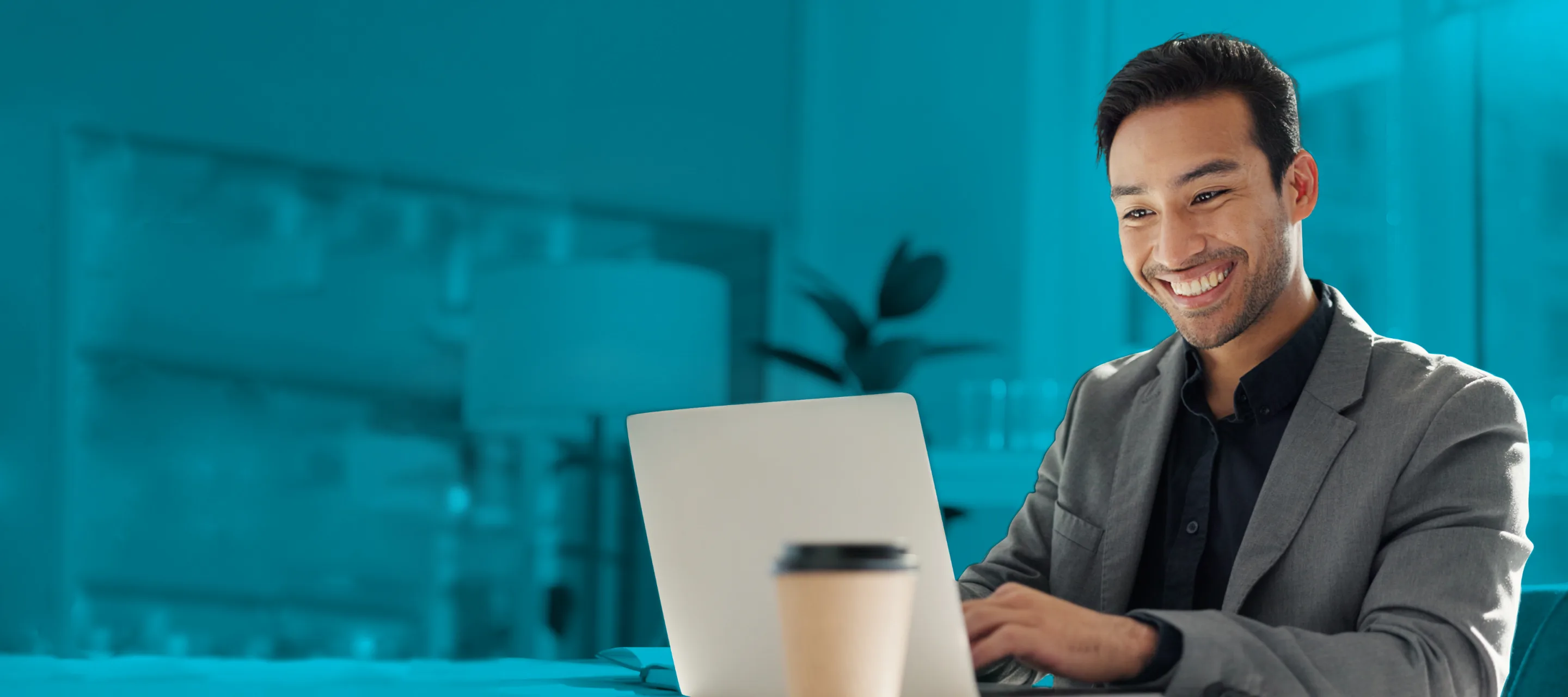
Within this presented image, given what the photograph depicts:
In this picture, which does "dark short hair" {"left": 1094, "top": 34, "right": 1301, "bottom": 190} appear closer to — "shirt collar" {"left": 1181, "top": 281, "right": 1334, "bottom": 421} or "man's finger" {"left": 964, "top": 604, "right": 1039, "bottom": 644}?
"shirt collar" {"left": 1181, "top": 281, "right": 1334, "bottom": 421}

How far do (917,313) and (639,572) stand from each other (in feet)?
3.78

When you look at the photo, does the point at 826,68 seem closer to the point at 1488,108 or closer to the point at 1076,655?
the point at 1488,108

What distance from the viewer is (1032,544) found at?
1.48 metres

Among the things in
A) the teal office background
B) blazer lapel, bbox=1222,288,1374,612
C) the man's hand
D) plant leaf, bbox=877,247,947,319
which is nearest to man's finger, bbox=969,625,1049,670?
the man's hand

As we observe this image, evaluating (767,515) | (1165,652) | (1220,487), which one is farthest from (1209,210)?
(767,515)

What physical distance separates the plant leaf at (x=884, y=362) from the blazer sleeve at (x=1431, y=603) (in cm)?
221

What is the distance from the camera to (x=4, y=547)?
3143 millimetres

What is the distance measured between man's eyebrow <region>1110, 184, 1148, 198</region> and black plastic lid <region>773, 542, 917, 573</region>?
0.80 meters

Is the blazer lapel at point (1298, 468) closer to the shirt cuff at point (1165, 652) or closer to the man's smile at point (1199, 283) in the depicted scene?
the man's smile at point (1199, 283)

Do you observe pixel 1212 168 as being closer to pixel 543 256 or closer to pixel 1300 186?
pixel 1300 186

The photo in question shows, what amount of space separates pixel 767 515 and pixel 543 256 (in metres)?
2.96

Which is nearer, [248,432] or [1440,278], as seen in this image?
[1440,278]

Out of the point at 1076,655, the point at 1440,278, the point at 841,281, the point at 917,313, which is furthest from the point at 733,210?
the point at 1076,655

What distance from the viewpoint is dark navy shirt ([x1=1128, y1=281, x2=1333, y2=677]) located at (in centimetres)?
131
